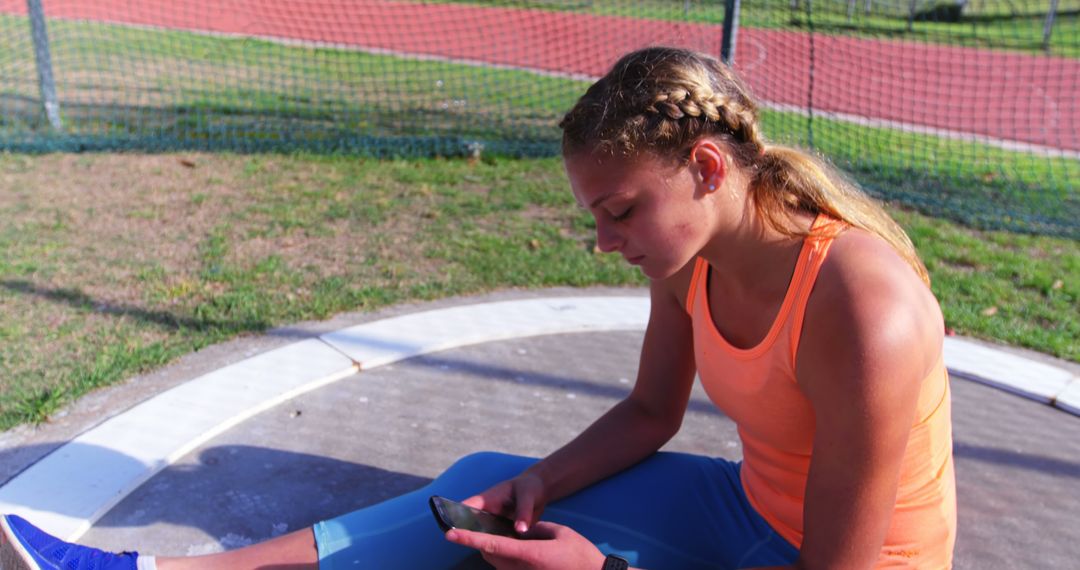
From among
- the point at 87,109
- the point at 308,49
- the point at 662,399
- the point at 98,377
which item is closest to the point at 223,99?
the point at 87,109

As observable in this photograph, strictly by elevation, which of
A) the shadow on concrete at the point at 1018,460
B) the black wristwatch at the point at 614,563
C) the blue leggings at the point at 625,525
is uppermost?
the black wristwatch at the point at 614,563

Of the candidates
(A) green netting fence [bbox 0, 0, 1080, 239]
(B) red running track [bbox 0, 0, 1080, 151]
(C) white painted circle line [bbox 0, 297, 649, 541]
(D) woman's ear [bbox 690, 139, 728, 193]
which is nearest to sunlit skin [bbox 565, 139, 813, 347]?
(D) woman's ear [bbox 690, 139, 728, 193]

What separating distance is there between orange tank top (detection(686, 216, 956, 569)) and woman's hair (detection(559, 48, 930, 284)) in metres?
0.07

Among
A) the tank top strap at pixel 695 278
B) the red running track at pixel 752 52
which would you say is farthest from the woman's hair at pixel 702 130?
the red running track at pixel 752 52

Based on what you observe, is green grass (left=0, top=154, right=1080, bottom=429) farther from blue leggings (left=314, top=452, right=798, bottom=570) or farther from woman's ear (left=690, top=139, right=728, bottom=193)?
woman's ear (left=690, top=139, right=728, bottom=193)

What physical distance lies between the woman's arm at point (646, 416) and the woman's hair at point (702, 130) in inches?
15.6

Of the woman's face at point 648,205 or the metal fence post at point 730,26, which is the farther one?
the metal fence post at point 730,26

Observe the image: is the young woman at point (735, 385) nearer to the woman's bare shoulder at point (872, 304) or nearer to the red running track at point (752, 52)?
the woman's bare shoulder at point (872, 304)

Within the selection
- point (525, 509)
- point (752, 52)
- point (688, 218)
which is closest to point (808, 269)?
point (688, 218)

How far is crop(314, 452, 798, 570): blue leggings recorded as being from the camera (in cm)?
197

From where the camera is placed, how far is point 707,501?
6.88 feet

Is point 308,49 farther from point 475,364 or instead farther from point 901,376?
point 901,376

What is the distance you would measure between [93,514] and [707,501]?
61.3 inches

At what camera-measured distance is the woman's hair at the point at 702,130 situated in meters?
1.62
